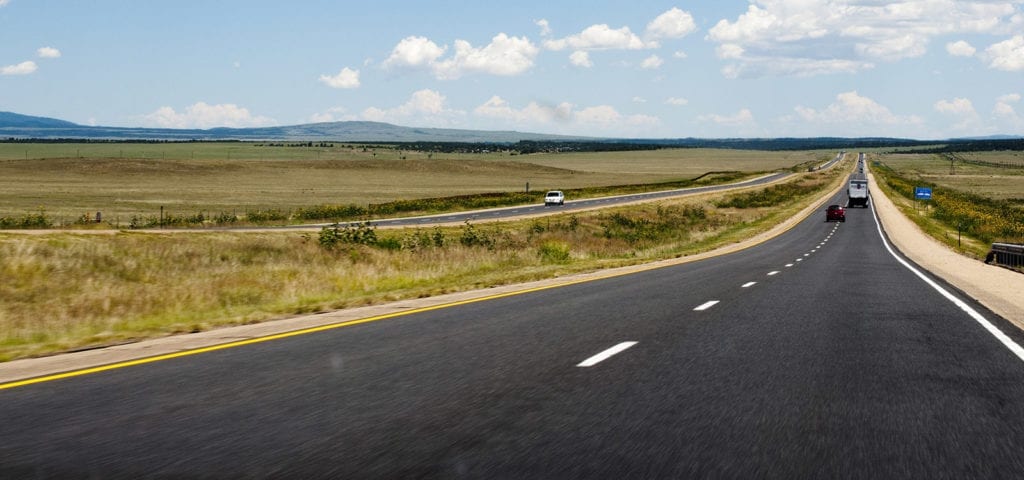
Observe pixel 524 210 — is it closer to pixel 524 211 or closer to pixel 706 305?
pixel 524 211

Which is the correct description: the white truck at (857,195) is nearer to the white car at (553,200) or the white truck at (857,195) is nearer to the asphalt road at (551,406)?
the white car at (553,200)

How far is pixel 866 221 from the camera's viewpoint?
75.8 m

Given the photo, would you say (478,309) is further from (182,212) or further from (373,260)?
(182,212)

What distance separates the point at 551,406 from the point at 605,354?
2.71m

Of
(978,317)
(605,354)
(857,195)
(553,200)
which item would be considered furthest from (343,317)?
(857,195)

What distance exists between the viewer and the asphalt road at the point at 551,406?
17.4 ft

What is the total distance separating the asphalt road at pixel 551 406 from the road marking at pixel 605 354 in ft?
0.26

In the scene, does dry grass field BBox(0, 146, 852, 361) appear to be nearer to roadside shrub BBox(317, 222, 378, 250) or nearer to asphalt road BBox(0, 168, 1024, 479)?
roadside shrub BBox(317, 222, 378, 250)

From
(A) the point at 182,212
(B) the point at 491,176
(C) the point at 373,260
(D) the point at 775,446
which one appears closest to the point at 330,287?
(C) the point at 373,260

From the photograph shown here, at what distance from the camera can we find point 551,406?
686cm

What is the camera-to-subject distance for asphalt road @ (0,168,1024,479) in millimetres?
5305

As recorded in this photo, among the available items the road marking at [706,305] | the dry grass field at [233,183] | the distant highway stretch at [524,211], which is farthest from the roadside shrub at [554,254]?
the dry grass field at [233,183]

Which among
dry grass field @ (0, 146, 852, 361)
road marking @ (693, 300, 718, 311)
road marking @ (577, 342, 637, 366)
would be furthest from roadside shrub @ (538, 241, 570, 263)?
road marking @ (577, 342, 637, 366)

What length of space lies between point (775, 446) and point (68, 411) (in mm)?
4691
